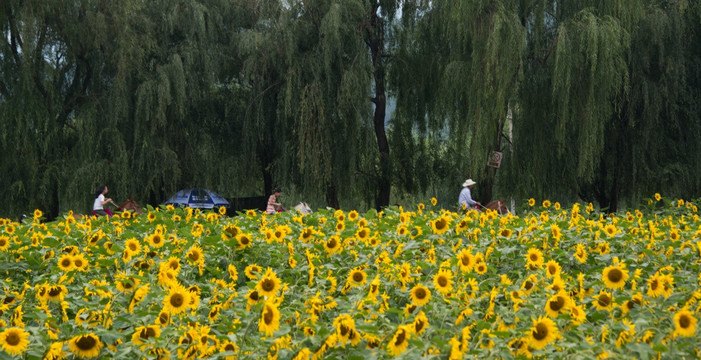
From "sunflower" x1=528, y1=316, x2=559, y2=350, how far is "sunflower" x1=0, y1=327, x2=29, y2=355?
1455 millimetres

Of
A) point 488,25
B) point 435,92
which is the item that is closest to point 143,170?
point 435,92

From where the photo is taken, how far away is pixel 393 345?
2.21 meters

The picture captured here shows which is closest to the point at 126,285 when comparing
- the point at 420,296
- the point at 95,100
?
the point at 420,296

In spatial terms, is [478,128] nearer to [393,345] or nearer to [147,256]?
[147,256]

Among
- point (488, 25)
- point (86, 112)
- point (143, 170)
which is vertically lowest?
point (143, 170)

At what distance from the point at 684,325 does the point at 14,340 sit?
6.26ft

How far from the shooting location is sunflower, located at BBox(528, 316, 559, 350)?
2283 mm

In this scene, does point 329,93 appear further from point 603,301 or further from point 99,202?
point 603,301

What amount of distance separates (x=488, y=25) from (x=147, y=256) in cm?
905

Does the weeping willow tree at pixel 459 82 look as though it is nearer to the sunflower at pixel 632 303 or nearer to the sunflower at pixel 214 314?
the sunflower at pixel 632 303

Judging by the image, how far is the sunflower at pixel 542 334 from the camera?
2.28 m

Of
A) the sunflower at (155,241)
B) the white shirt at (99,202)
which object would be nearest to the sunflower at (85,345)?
the sunflower at (155,241)

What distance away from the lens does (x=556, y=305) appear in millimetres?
2570

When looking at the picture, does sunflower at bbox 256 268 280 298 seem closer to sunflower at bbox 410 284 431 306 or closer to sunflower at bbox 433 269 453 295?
sunflower at bbox 410 284 431 306
